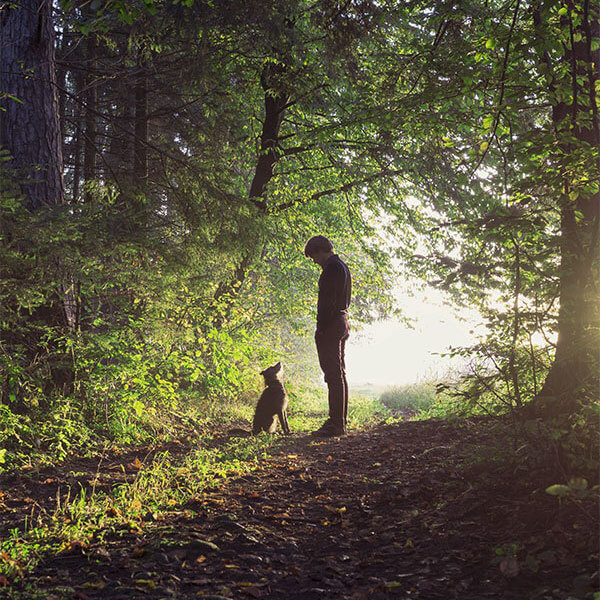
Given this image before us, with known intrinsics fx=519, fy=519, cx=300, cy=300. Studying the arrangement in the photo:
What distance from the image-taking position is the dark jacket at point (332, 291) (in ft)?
22.2

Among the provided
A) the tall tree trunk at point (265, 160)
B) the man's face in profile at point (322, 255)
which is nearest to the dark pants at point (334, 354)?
the man's face in profile at point (322, 255)

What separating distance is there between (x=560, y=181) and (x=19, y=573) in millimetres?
4110

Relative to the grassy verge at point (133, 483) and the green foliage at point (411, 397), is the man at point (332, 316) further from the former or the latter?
the green foliage at point (411, 397)

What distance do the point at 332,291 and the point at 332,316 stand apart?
35 centimetres

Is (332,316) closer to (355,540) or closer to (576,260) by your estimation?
(576,260)

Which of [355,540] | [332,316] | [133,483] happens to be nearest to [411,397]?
[332,316]

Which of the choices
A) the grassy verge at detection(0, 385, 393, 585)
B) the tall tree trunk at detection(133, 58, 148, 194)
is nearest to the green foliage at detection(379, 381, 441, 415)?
the grassy verge at detection(0, 385, 393, 585)

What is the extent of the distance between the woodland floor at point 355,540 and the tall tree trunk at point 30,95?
3.46m

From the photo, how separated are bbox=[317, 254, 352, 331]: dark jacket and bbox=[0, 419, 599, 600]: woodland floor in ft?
7.92

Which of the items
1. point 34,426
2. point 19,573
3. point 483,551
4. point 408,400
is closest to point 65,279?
point 34,426

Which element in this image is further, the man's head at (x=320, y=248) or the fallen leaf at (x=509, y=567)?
the man's head at (x=320, y=248)

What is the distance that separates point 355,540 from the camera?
3506mm

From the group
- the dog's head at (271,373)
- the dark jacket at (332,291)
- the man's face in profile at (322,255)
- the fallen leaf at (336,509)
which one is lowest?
the fallen leaf at (336,509)

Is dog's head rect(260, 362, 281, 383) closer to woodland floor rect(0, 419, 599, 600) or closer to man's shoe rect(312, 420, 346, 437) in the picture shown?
man's shoe rect(312, 420, 346, 437)
